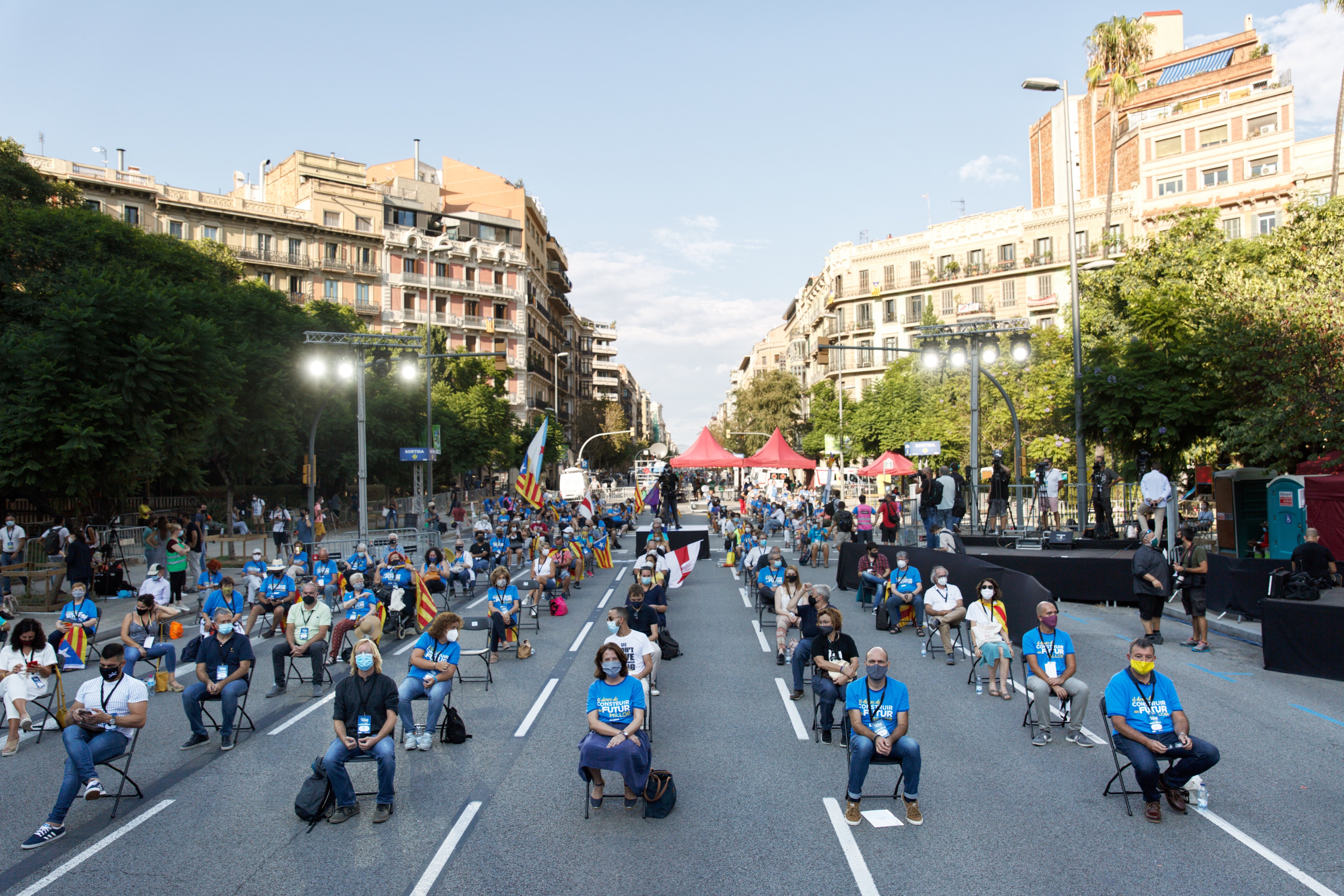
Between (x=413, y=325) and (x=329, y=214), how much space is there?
986cm

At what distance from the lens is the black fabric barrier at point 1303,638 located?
37.1ft

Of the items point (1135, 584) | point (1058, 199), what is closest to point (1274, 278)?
point (1135, 584)

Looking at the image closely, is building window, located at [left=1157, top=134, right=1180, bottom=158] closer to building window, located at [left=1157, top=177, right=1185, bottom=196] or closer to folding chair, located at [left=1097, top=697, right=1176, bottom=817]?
building window, located at [left=1157, top=177, right=1185, bottom=196]

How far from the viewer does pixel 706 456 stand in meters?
34.1

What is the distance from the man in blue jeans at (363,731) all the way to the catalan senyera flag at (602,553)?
708 inches

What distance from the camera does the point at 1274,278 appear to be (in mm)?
21422

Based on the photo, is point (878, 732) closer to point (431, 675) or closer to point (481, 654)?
point (431, 675)

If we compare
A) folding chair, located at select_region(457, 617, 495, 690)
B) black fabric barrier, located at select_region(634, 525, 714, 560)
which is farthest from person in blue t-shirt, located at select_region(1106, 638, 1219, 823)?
black fabric barrier, located at select_region(634, 525, 714, 560)

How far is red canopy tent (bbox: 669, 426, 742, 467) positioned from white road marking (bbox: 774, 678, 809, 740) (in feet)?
70.8

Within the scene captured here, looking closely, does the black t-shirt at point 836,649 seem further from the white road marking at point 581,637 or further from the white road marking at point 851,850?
the white road marking at point 581,637

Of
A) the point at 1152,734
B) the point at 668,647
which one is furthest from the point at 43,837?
the point at 1152,734

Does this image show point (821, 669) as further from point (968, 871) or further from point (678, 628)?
point (678, 628)

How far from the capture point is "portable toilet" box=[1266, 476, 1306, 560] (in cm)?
1964

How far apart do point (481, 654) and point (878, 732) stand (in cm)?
650
